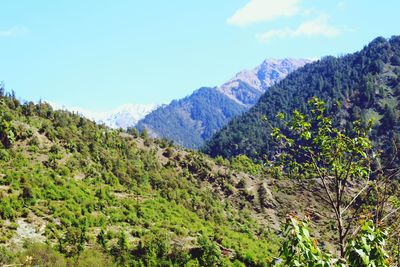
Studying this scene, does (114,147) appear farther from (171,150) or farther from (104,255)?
(104,255)

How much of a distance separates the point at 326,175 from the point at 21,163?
160 feet

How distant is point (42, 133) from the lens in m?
62.5

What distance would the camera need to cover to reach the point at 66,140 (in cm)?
6450

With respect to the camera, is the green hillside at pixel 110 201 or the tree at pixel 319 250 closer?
the tree at pixel 319 250

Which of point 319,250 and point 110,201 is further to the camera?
point 110,201

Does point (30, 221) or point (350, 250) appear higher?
point (30, 221)

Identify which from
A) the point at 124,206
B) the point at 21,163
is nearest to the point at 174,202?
the point at 124,206

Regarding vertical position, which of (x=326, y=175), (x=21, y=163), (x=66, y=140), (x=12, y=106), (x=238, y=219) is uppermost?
(x=12, y=106)

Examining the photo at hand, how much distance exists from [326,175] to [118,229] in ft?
130

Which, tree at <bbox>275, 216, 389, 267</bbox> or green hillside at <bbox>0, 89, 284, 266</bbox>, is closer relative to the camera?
tree at <bbox>275, 216, 389, 267</bbox>

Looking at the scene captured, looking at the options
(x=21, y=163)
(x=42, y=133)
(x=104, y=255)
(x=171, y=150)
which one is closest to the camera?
(x=104, y=255)

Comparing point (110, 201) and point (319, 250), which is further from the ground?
point (110, 201)

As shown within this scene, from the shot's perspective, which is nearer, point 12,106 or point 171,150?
point 12,106

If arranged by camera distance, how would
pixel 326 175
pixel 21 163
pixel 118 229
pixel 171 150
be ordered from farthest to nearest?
1. pixel 171 150
2. pixel 21 163
3. pixel 118 229
4. pixel 326 175
